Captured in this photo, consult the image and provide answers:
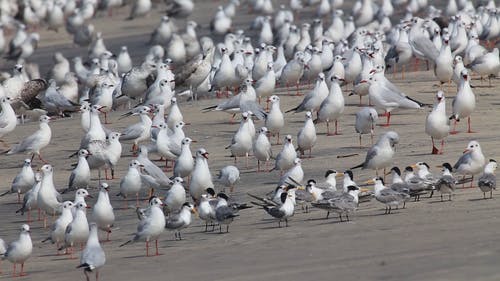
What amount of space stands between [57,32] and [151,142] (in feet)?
73.2

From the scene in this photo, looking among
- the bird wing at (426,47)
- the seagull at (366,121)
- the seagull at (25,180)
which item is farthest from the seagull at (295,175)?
the bird wing at (426,47)

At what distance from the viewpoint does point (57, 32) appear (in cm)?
4203

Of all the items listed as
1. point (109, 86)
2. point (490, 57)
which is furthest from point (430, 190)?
point (109, 86)

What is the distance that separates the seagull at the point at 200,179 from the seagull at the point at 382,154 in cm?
185

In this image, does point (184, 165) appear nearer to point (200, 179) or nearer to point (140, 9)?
point (200, 179)

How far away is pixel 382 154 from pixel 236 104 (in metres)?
5.44

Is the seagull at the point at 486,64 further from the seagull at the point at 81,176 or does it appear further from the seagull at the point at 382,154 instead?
the seagull at the point at 81,176

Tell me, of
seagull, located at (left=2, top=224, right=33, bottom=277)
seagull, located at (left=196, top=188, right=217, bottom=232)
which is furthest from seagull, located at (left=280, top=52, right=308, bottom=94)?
seagull, located at (left=2, top=224, right=33, bottom=277)

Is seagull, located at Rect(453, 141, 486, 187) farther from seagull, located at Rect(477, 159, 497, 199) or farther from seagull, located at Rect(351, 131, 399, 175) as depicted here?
seagull, located at Rect(351, 131, 399, 175)

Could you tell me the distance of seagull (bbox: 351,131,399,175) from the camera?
16844mm

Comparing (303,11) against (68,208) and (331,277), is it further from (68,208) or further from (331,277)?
(331,277)

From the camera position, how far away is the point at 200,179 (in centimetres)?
1662

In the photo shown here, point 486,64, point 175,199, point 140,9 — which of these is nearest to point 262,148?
point 175,199

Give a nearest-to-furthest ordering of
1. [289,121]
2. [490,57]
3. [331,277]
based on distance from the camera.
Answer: [331,277]
[289,121]
[490,57]
